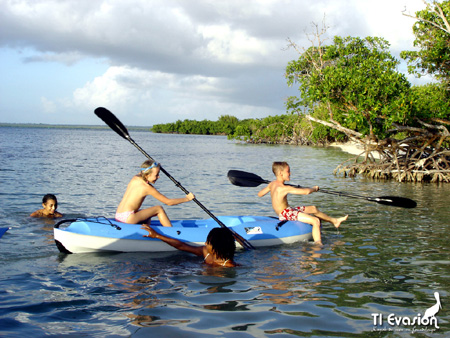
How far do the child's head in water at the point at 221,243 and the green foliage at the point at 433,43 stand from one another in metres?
12.1

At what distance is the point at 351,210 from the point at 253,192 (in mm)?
4289

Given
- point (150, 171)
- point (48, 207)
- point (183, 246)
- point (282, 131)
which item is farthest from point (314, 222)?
point (282, 131)

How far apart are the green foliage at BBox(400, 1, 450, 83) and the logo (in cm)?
1246

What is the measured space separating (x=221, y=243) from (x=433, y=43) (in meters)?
13.5

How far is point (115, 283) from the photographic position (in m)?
5.68

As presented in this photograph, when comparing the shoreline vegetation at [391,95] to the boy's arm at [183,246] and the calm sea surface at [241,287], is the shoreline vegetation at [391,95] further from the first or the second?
the boy's arm at [183,246]

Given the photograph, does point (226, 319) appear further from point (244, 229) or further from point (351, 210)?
point (351, 210)

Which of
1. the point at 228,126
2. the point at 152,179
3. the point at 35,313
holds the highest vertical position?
the point at 228,126

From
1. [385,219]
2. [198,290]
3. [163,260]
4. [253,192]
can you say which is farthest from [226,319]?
[253,192]

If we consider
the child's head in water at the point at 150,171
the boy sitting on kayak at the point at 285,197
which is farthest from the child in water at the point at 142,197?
the boy sitting on kayak at the point at 285,197

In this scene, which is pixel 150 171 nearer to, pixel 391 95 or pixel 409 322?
pixel 409 322

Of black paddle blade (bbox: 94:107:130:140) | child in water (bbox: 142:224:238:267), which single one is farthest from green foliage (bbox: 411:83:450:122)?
child in water (bbox: 142:224:238:267)

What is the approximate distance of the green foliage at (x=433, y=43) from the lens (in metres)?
15.0

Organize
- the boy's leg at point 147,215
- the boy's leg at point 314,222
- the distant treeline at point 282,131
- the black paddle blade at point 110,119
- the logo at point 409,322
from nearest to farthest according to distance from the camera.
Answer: the logo at point 409,322 → the boy's leg at point 147,215 → the boy's leg at point 314,222 → the black paddle blade at point 110,119 → the distant treeline at point 282,131
